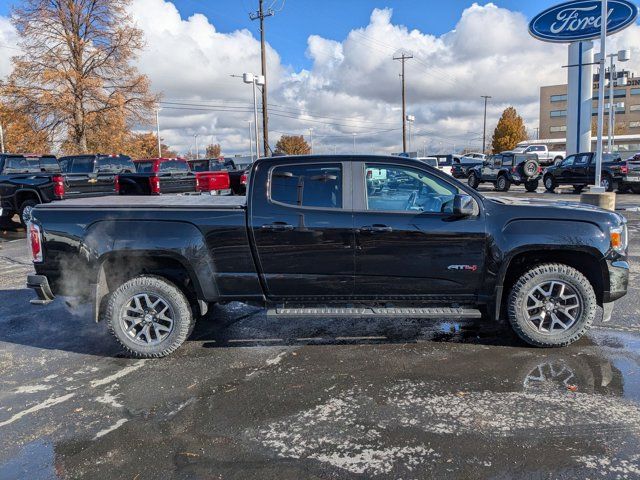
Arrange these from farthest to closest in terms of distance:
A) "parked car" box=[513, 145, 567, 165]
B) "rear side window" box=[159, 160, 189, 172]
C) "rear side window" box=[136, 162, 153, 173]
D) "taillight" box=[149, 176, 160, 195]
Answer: "parked car" box=[513, 145, 567, 165]
"rear side window" box=[136, 162, 153, 173]
"rear side window" box=[159, 160, 189, 172]
"taillight" box=[149, 176, 160, 195]

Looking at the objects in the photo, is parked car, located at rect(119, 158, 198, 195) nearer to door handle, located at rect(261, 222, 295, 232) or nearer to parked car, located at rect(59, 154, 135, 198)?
parked car, located at rect(59, 154, 135, 198)

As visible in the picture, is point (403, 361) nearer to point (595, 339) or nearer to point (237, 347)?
point (237, 347)

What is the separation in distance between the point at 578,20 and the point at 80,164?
90.0 feet

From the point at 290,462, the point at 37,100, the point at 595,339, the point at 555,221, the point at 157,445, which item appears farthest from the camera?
the point at 37,100

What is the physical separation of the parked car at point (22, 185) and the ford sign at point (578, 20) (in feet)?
91.6

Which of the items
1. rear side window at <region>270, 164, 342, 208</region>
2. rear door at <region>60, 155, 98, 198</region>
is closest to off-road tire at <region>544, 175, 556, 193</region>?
rear door at <region>60, 155, 98, 198</region>

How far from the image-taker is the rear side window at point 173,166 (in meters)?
16.1

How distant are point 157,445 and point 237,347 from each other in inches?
71.0

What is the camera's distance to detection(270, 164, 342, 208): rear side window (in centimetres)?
471

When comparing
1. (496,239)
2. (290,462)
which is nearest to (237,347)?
(290,462)

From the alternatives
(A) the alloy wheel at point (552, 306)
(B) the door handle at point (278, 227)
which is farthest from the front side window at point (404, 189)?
(A) the alloy wheel at point (552, 306)

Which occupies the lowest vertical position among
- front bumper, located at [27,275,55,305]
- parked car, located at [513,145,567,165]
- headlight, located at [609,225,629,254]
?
front bumper, located at [27,275,55,305]

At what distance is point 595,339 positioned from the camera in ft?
16.5

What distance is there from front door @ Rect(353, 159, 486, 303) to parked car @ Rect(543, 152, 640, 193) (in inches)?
700
